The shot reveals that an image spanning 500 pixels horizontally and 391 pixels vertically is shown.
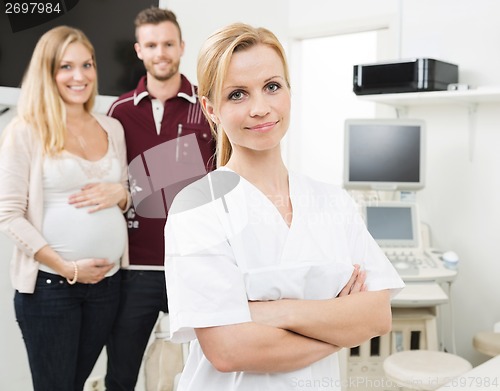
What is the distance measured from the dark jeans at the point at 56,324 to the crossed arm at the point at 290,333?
1.08 m

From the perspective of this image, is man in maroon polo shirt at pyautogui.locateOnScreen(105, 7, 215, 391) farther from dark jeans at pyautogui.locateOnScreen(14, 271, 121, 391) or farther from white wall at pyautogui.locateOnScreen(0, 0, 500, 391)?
white wall at pyautogui.locateOnScreen(0, 0, 500, 391)

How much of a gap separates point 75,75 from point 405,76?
147 cm

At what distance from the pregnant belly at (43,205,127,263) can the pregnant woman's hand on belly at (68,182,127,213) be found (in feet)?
0.07

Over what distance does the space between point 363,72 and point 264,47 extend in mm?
1892

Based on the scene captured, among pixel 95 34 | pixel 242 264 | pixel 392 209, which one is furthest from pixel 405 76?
pixel 242 264

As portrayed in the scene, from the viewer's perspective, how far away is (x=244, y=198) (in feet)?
3.91

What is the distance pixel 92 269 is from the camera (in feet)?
6.88

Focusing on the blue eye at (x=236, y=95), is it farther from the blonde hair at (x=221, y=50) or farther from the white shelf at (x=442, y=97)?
the white shelf at (x=442, y=97)

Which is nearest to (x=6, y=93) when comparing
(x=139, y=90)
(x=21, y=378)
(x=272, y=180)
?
(x=139, y=90)

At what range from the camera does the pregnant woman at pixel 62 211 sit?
6.67 ft

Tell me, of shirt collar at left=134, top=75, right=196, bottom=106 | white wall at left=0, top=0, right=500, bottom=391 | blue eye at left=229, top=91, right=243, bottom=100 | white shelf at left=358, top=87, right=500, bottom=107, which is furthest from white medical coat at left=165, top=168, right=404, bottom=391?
white wall at left=0, top=0, right=500, bottom=391

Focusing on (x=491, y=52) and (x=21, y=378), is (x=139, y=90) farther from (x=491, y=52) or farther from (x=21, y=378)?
(x=491, y=52)

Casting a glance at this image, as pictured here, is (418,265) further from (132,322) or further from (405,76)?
(132,322)

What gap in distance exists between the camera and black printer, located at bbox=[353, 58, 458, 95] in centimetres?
281
